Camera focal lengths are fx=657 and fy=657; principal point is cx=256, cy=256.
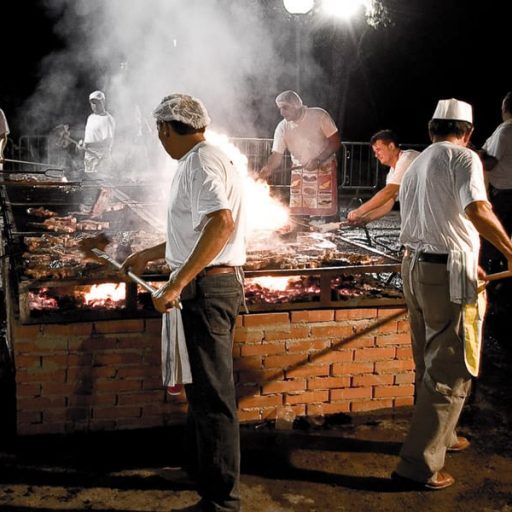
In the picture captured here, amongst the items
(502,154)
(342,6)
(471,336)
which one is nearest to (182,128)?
(471,336)

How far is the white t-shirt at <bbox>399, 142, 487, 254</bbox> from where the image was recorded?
14.5 ft

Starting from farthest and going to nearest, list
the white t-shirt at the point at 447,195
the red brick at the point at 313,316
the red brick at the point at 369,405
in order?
the red brick at the point at 369,405 < the red brick at the point at 313,316 < the white t-shirt at the point at 447,195

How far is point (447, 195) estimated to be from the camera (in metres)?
4.53

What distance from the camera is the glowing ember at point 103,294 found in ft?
18.9

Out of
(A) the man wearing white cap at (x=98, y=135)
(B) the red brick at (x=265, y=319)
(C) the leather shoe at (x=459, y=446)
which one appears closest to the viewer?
(C) the leather shoe at (x=459, y=446)

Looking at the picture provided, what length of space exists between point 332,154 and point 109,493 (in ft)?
22.5

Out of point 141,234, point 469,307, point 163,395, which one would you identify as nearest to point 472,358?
point 469,307

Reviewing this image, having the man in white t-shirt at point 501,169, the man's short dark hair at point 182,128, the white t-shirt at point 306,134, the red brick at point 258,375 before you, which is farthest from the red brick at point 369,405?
the white t-shirt at point 306,134

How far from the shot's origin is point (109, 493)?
4.52 meters

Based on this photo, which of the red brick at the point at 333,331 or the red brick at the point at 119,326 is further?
the red brick at the point at 333,331

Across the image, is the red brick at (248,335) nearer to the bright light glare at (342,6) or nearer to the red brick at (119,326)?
the red brick at (119,326)

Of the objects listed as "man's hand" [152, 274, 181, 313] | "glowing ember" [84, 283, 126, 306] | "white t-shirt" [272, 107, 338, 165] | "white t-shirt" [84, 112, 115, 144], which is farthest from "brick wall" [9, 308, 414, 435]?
"white t-shirt" [84, 112, 115, 144]

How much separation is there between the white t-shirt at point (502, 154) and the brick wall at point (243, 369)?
413 centimetres

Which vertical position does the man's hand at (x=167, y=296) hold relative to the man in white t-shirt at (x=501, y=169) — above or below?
below
